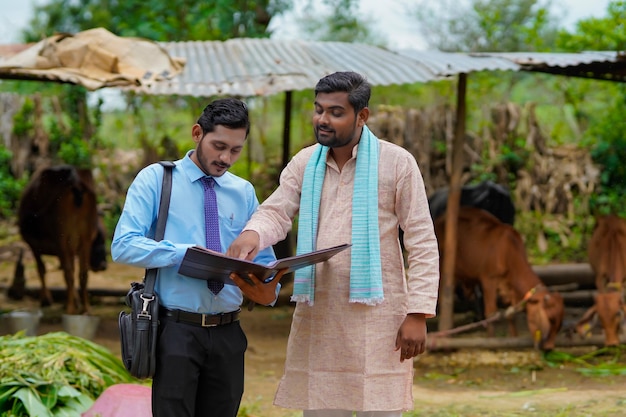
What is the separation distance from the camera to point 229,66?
8.16 m

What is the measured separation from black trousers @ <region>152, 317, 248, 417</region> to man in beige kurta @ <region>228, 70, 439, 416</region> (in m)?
0.29

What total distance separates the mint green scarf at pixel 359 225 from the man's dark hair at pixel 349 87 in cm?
17

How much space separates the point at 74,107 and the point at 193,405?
42.5 ft

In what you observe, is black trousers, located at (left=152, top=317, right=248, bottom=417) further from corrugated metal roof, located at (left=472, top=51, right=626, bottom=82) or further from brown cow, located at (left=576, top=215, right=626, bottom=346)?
brown cow, located at (left=576, top=215, right=626, bottom=346)

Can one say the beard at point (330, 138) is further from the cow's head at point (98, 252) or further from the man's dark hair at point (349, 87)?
the cow's head at point (98, 252)

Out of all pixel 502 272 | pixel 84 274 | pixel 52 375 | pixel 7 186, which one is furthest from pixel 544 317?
pixel 7 186

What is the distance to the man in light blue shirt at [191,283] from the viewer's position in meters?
3.43

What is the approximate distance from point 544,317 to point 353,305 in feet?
16.4

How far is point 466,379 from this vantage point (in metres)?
7.90

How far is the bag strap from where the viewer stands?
3.47 metres

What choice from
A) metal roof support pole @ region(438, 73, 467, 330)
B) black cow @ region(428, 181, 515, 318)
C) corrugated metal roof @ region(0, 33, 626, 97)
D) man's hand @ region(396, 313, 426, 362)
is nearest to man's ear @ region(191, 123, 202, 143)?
→ man's hand @ region(396, 313, 426, 362)

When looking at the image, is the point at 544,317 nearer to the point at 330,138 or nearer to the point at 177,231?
the point at 330,138

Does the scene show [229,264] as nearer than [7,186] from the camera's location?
Yes

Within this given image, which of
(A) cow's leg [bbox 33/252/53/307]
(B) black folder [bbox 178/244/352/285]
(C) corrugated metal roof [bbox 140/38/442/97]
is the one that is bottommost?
(A) cow's leg [bbox 33/252/53/307]
